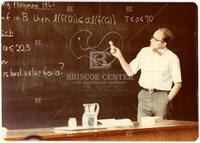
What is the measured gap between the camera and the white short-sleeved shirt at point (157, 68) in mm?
2959

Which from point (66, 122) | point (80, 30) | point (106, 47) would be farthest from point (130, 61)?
point (66, 122)

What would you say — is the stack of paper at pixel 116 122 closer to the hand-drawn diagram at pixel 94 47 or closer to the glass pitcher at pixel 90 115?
the glass pitcher at pixel 90 115

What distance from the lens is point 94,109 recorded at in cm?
289

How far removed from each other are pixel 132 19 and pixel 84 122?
2.76ft

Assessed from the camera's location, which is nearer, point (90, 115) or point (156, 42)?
point (90, 115)

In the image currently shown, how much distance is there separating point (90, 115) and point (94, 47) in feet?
1.64

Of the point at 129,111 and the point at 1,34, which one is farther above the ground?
the point at 1,34

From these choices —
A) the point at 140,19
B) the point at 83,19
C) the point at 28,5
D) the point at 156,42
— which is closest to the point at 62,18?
the point at 83,19

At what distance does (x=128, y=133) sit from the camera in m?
2.80

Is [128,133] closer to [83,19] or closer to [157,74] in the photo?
[157,74]

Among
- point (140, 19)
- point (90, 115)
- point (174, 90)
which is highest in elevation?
point (140, 19)

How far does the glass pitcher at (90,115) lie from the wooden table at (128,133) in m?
0.09

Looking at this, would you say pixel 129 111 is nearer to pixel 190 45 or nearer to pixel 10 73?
pixel 190 45

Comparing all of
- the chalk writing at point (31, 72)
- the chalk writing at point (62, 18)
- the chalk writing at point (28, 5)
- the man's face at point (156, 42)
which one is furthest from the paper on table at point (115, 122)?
the chalk writing at point (28, 5)
